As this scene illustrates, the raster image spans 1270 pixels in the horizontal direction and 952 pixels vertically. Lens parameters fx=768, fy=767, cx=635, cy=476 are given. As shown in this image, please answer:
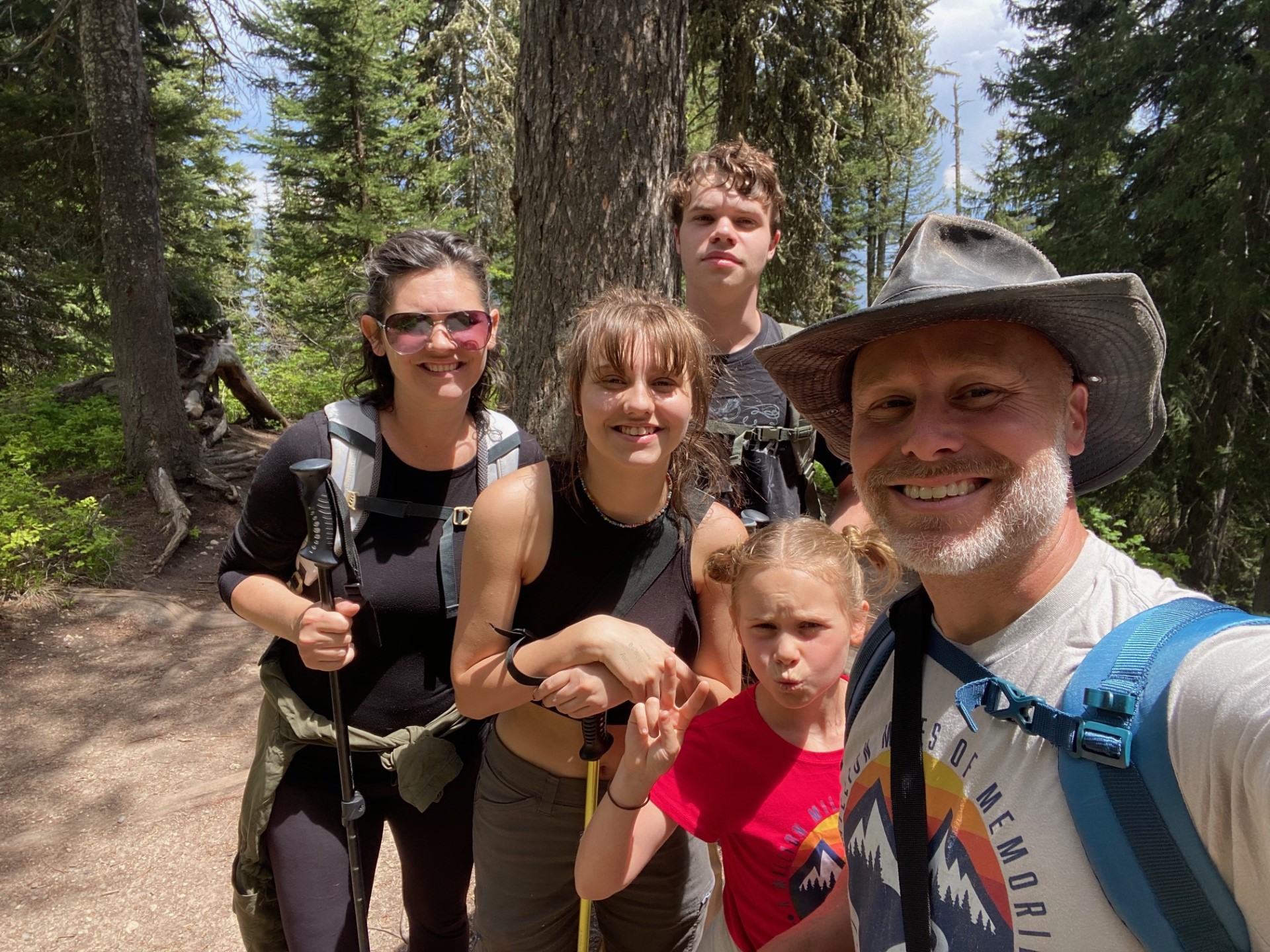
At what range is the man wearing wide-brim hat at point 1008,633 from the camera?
833 millimetres

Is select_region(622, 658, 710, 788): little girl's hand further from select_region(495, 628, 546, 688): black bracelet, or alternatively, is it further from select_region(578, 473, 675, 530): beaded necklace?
select_region(578, 473, 675, 530): beaded necklace

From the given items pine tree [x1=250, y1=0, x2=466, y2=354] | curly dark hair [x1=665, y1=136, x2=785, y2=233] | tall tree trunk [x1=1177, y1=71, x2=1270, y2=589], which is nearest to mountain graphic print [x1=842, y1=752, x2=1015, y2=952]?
curly dark hair [x1=665, y1=136, x2=785, y2=233]

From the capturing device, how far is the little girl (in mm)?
1676

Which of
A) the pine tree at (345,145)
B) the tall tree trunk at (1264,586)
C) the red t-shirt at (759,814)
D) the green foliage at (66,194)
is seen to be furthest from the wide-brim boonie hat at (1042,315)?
the pine tree at (345,145)

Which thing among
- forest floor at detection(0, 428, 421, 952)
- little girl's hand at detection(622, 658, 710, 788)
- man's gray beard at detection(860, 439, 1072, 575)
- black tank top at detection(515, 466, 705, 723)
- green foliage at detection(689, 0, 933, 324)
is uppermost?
green foliage at detection(689, 0, 933, 324)

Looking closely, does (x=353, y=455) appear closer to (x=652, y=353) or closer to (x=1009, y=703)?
(x=652, y=353)

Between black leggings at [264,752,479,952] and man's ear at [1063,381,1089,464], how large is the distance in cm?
180

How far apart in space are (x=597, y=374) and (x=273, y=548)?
3.36 feet

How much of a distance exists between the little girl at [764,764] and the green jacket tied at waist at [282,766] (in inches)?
23.7

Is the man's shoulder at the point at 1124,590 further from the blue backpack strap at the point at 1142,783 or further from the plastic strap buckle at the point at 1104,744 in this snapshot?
the plastic strap buckle at the point at 1104,744

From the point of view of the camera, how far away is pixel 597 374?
185 cm

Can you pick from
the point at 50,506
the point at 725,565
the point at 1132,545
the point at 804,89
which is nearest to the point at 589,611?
the point at 725,565

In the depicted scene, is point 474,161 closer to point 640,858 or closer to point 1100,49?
point 1100,49

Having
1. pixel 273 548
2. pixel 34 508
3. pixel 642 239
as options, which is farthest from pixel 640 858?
pixel 34 508
